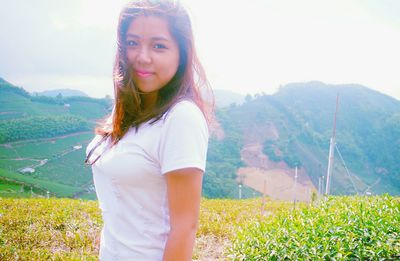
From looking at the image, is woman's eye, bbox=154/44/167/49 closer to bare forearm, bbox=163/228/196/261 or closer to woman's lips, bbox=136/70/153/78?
woman's lips, bbox=136/70/153/78

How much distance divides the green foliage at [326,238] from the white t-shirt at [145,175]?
201cm

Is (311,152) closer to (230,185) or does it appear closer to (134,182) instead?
(230,185)

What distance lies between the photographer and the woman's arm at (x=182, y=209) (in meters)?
0.85

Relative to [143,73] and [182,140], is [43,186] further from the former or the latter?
[182,140]

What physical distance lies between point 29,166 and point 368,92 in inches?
2067

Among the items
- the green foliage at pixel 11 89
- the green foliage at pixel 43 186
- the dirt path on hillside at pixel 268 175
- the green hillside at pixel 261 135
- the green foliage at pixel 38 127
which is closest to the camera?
the green foliage at pixel 43 186

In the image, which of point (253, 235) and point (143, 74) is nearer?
→ point (143, 74)

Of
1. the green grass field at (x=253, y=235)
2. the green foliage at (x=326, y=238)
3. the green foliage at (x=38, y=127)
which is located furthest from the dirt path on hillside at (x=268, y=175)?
the green foliage at (x=326, y=238)

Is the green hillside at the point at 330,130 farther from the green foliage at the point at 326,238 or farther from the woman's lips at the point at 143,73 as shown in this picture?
the woman's lips at the point at 143,73

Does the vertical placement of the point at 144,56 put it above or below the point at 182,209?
above

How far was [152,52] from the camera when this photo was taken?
0.99 m

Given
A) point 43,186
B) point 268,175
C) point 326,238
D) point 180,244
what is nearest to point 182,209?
point 180,244

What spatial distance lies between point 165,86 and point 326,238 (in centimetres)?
233

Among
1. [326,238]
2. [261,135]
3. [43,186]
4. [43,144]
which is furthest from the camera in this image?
[261,135]
